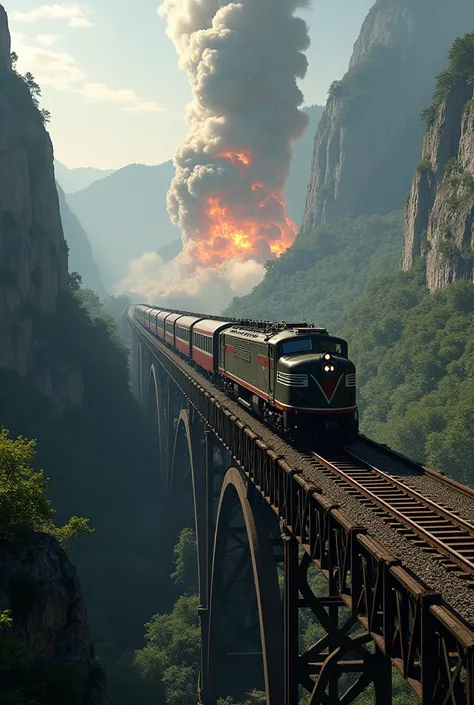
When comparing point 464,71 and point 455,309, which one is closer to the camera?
point 455,309

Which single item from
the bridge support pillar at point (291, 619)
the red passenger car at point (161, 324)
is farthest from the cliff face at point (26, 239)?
the bridge support pillar at point (291, 619)

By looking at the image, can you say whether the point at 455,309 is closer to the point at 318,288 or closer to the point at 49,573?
the point at 49,573

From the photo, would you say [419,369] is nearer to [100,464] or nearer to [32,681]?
[100,464]

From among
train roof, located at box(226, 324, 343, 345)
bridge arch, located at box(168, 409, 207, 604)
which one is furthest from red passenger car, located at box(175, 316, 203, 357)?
train roof, located at box(226, 324, 343, 345)

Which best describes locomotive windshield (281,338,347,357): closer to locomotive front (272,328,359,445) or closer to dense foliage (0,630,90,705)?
locomotive front (272,328,359,445)

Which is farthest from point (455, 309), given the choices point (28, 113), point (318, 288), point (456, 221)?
point (318, 288)

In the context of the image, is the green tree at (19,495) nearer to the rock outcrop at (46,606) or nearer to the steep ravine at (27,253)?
the rock outcrop at (46,606)

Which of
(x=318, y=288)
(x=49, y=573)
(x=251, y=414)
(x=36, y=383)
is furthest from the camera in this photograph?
(x=318, y=288)
